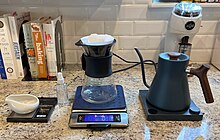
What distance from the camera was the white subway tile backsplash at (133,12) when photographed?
1120 millimetres

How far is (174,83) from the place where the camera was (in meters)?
0.71

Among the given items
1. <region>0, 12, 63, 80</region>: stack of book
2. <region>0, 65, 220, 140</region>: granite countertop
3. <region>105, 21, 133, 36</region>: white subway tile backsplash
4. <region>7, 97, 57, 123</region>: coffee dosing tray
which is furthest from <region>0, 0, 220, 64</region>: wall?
<region>7, 97, 57, 123</region>: coffee dosing tray

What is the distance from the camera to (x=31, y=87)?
0.95 metres

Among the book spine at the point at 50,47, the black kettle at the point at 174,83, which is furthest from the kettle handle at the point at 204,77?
the book spine at the point at 50,47

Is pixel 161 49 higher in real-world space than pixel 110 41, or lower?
lower

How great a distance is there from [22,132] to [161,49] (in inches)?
32.4

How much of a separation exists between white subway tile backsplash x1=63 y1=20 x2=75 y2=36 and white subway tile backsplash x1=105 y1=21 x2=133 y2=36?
176 millimetres

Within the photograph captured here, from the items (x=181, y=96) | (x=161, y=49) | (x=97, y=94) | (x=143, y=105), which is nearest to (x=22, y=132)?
(x=97, y=94)

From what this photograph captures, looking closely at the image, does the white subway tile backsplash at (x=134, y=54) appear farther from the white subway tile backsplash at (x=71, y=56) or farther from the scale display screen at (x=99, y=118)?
the scale display screen at (x=99, y=118)

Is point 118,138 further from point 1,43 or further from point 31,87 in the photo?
point 1,43

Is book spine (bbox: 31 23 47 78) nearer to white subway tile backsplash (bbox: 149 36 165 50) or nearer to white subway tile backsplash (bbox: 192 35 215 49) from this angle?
white subway tile backsplash (bbox: 149 36 165 50)

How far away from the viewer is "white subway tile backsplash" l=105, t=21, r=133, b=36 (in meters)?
1.15

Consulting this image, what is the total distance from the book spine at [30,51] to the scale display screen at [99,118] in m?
0.43

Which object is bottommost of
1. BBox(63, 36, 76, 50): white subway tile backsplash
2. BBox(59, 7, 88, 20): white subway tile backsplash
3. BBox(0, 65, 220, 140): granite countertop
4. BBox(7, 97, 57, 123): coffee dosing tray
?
BBox(0, 65, 220, 140): granite countertop
